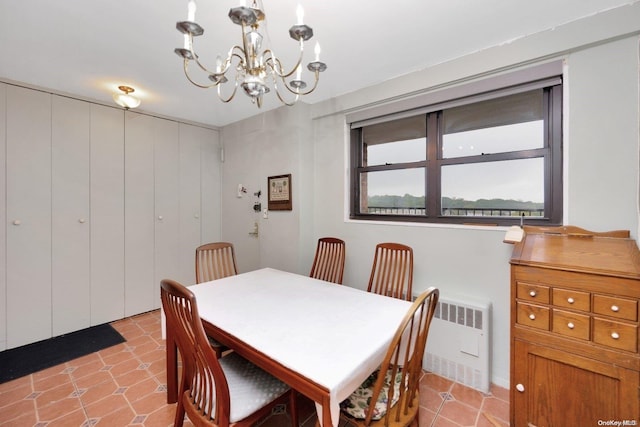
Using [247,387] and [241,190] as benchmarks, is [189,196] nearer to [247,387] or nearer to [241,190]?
[241,190]

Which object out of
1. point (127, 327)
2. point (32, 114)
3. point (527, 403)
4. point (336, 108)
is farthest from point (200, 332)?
point (32, 114)

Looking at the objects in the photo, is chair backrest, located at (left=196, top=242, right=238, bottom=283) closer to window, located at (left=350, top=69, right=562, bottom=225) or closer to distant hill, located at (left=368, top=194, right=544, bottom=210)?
window, located at (left=350, top=69, right=562, bottom=225)

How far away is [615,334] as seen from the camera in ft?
3.94

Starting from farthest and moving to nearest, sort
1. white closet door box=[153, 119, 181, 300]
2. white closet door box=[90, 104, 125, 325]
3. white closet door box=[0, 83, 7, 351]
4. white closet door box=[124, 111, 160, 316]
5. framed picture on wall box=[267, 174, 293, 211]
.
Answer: white closet door box=[153, 119, 181, 300] < white closet door box=[124, 111, 160, 316] < framed picture on wall box=[267, 174, 293, 211] < white closet door box=[90, 104, 125, 325] < white closet door box=[0, 83, 7, 351]

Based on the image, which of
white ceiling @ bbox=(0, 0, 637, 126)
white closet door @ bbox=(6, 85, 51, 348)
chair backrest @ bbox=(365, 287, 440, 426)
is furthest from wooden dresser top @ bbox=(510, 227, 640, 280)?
white closet door @ bbox=(6, 85, 51, 348)

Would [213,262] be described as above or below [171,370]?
above

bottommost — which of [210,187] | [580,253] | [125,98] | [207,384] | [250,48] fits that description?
[207,384]

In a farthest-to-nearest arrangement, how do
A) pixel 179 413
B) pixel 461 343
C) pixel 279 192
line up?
pixel 279 192
pixel 461 343
pixel 179 413

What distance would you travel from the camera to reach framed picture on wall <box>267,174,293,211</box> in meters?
3.10

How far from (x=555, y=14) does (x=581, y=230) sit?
1.31 meters

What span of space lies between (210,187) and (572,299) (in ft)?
12.9

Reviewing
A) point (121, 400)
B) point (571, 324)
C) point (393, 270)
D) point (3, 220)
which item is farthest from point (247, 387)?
point (3, 220)

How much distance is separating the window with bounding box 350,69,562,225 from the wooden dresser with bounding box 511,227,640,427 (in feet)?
2.00

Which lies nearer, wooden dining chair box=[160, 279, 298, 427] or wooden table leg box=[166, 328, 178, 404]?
wooden dining chair box=[160, 279, 298, 427]
